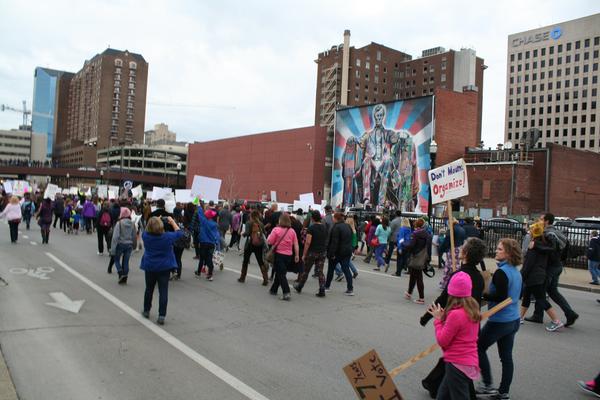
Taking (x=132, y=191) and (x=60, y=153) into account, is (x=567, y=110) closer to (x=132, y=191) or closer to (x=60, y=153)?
(x=132, y=191)

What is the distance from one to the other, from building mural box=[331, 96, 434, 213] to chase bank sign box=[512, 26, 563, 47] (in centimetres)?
7880

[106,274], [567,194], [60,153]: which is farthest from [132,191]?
[60,153]

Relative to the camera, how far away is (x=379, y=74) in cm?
11488

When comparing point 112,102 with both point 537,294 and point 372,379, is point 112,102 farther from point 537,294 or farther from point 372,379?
point 372,379

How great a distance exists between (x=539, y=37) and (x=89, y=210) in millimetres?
125691

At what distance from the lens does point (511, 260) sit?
5.20 m

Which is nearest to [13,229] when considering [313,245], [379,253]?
[313,245]

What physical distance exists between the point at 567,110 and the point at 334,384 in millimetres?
129286

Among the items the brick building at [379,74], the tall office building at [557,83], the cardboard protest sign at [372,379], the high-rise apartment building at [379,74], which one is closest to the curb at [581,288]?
the cardboard protest sign at [372,379]

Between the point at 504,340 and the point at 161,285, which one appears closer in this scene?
the point at 504,340

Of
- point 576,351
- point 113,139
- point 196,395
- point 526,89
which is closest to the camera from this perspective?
point 196,395

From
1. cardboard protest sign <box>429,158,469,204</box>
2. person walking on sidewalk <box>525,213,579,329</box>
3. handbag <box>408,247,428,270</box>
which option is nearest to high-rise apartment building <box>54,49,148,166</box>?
handbag <box>408,247,428,270</box>

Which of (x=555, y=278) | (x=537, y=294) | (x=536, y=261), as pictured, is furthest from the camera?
(x=555, y=278)

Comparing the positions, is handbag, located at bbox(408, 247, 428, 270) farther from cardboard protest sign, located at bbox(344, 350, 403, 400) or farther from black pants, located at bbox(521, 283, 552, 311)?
cardboard protest sign, located at bbox(344, 350, 403, 400)
